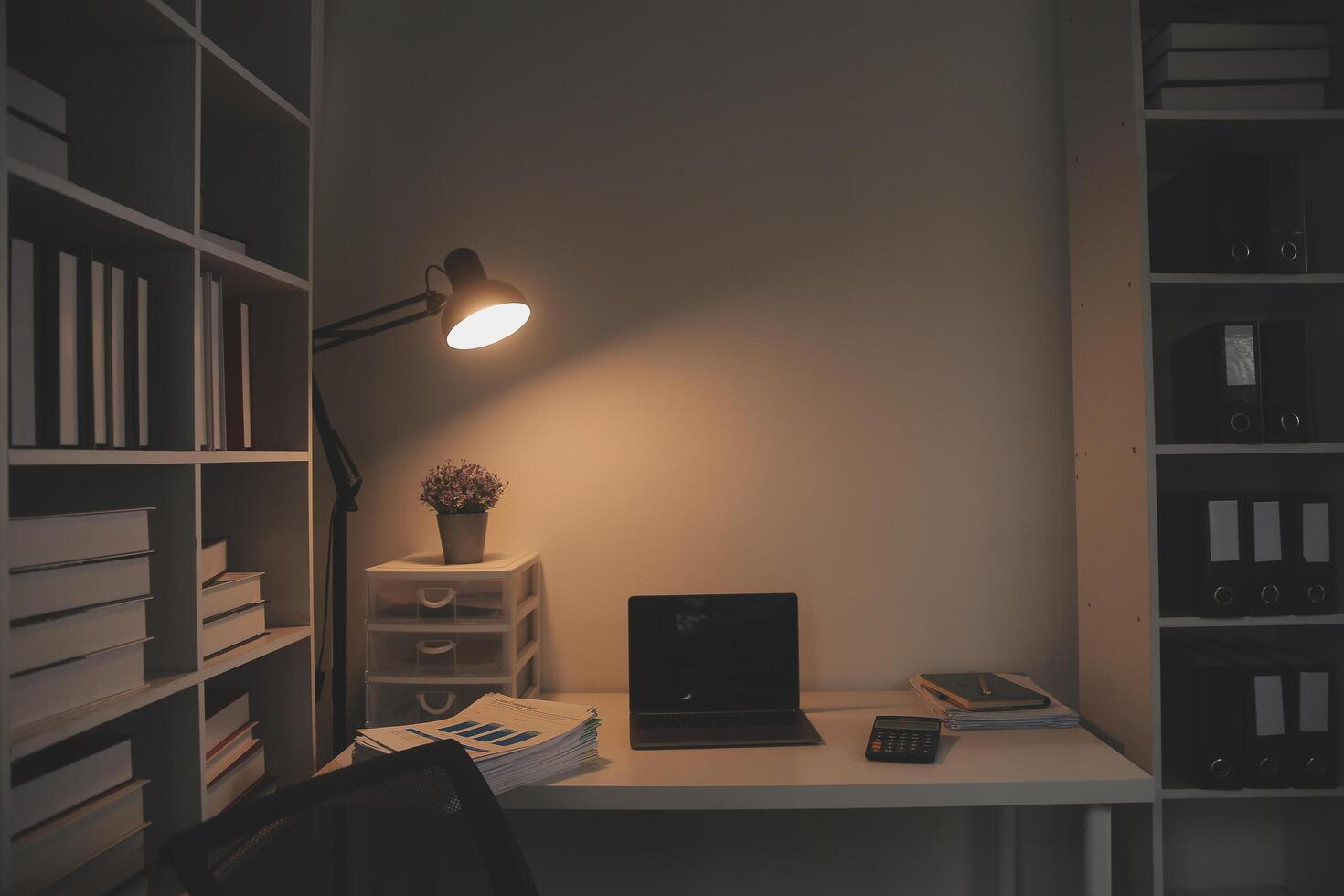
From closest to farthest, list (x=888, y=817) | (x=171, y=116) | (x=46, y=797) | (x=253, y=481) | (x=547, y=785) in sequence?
1. (x=46, y=797)
2. (x=171, y=116)
3. (x=547, y=785)
4. (x=253, y=481)
5. (x=888, y=817)

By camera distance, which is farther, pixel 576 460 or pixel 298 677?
pixel 576 460

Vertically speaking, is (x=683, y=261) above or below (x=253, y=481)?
above

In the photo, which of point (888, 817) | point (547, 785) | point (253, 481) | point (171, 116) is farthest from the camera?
point (888, 817)

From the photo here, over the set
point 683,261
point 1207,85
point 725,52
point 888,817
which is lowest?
point 888,817

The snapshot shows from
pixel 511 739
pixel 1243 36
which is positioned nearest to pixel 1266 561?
pixel 1243 36

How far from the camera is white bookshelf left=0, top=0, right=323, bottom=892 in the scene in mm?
1222

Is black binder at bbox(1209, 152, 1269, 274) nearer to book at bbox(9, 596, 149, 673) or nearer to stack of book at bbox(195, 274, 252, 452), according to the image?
stack of book at bbox(195, 274, 252, 452)

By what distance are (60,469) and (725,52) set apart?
5.53 ft

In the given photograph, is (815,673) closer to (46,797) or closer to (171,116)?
(46,797)

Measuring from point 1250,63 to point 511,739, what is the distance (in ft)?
6.59

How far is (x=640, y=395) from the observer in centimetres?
207

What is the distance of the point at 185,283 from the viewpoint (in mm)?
1350

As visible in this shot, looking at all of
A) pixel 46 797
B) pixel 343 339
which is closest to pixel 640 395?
pixel 343 339

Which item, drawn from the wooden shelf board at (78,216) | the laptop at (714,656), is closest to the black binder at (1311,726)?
the laptop at (714,656)
